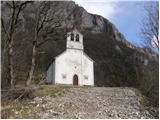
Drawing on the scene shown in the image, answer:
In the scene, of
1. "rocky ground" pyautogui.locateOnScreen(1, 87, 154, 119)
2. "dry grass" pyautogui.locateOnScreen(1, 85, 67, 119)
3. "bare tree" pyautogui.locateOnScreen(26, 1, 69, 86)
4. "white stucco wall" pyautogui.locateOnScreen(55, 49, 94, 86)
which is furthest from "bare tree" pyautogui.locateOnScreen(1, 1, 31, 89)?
"white stucco wall" pyautogui.locateOnScreen(55, 49, 94, 86)

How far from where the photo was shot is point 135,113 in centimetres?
1127

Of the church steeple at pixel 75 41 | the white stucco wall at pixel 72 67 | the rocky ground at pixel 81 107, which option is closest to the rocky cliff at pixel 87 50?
the church steeple at pixel 75 41

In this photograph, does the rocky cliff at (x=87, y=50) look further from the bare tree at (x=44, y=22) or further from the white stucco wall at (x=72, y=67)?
the white stucco wall at (x=72, y=67)

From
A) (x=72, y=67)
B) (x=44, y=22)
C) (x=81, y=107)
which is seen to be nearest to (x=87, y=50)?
(x=72, y=67)

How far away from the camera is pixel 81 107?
11.7 meters

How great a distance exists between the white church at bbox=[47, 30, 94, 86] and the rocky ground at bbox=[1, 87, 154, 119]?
1840cm

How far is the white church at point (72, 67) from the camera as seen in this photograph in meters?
33.0

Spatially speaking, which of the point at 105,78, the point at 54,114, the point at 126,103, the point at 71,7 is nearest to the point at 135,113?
the point at 126,103

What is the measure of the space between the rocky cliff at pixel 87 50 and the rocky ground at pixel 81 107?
5.27 feet

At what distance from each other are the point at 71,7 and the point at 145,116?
691 centimetres

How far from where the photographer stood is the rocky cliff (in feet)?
52.2

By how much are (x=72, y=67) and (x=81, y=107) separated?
22.7 meters

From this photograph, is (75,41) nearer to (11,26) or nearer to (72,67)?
(72,67)

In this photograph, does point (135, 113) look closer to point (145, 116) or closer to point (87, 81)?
point (145, 116)
